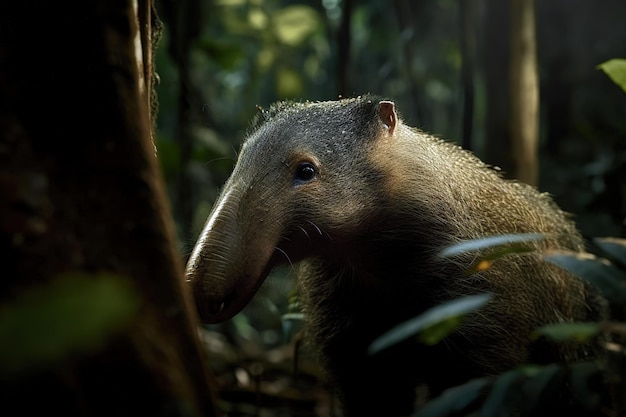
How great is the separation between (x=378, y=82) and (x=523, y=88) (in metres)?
3.62

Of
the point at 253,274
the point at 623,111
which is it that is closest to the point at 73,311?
the point at 253,274

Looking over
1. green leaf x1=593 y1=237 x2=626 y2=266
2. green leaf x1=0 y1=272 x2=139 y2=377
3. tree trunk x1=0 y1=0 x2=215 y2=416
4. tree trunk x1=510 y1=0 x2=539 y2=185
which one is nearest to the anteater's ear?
green leaf x1=593 y1=237 x2=626 y2=266

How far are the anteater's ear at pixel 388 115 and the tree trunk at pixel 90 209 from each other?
174 cm

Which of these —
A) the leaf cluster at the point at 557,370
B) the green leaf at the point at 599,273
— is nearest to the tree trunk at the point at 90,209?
the leaf cluster at the point at 557,370

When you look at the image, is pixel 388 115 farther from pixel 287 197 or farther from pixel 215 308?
pixel 215 308

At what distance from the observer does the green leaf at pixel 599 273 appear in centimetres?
174

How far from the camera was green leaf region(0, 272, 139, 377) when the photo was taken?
936mm

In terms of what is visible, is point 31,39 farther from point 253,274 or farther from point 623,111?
point 623,111

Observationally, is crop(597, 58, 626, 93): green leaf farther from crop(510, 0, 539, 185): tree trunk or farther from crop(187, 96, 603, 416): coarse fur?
crop(510, 0, 539, 185): tree trunk

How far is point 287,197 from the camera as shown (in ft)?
9.13

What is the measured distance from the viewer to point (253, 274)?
246 cm

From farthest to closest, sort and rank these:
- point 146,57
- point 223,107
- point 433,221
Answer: point 223,107
point 433,221
point 146,57

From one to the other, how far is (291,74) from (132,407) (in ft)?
19.2

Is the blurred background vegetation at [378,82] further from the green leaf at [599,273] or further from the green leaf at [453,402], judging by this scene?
the green leaf at [599,273]
